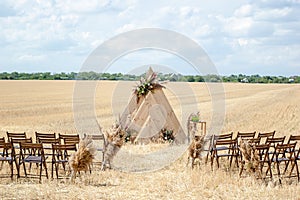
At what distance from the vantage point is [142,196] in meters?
9.64

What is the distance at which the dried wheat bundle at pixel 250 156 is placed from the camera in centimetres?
1082

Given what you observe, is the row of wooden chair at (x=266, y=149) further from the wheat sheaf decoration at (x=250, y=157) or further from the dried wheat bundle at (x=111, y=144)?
the dried wheat bundle at (x=111, y=144)

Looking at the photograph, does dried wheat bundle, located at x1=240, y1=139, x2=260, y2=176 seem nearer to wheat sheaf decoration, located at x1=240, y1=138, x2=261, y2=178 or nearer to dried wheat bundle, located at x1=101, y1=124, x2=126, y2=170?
wheat sheaf decoration, located at x1=240, y1=138, x2=261, y2=178

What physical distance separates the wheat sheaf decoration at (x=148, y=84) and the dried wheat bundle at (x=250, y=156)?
7.65m

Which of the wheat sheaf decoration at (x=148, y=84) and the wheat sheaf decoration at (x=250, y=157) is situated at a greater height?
the wheat sheaf decoration at (x=148, y=84)

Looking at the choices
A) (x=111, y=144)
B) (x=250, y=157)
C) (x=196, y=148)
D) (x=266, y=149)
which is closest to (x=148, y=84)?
(x=111, y=144)

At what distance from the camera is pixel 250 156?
35.7ft

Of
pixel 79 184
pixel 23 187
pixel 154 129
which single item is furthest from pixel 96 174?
pixel 154 129

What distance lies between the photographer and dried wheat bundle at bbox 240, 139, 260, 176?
35.5ft

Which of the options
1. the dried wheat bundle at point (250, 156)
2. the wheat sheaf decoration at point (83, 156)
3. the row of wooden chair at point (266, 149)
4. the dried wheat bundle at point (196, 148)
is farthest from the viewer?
the dried wheat bundle at point (196, 148)

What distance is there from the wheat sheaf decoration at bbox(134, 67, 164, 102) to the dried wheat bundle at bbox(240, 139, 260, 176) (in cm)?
765

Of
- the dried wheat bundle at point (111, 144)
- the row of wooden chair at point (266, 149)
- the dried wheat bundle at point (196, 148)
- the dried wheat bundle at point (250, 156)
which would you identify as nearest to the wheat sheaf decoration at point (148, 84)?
the row of wooden chair at point (266, 149)

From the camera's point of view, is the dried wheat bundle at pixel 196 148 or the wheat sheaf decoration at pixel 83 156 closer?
the wheat sheaf decoration at pixel 83 156

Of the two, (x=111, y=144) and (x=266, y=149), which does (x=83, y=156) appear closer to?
(x=111, y=144)
